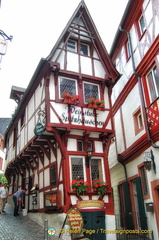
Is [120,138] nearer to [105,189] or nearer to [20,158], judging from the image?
[105,189]

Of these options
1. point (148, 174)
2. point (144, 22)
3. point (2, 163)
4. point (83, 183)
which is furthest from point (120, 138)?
point (2, 163)

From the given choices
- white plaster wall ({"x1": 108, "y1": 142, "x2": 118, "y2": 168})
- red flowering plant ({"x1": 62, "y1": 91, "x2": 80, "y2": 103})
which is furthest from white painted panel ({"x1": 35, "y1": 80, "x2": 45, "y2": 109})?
white plaster wall ({"x1": 108, "y1": 142, "x2": 118, "y2": 168})

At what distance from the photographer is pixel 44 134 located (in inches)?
456

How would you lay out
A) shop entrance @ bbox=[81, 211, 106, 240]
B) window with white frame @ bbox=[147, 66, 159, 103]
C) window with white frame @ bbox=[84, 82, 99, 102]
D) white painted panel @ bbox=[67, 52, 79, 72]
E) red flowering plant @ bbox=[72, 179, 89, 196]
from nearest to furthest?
shop entrance @ bbox=[81, 211, 106, 240]
red flowering plant @ bbox=[72, 179, 89, 196]
window with white frame @ bbox=[147, 66, 159, 103]
white painted panel @ bbox=[67, 52, 79, 72]
window with white frame @ bbox=[84, 82, 99, 102]

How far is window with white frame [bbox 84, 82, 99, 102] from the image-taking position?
12584 mm

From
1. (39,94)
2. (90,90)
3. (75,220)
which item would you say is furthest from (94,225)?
(39,94)

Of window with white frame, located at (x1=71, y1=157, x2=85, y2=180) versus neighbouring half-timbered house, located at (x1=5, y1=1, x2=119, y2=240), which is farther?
window with white frame, located at (x1=71, y1=157, x2=85, y2=180)

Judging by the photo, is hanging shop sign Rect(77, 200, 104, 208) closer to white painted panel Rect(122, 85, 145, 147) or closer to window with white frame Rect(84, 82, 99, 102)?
white painted panel Rect(122, 85, 145, 147)

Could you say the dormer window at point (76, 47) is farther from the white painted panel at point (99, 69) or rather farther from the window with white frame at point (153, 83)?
the window with white frame at point (153, 83)

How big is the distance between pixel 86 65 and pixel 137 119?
3.80m

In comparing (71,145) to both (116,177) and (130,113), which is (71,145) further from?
(116,177)

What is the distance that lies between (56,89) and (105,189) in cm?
494

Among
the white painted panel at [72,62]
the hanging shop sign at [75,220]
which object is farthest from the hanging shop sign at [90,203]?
the white painted panel at [72,62]

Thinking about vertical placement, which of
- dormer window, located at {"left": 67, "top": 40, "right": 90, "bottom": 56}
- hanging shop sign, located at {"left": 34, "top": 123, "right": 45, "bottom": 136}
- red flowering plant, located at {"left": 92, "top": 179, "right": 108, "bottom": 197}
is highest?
dormer window, located at {"left": 67, "top": 40, "right": 90, "bottom": 56}
